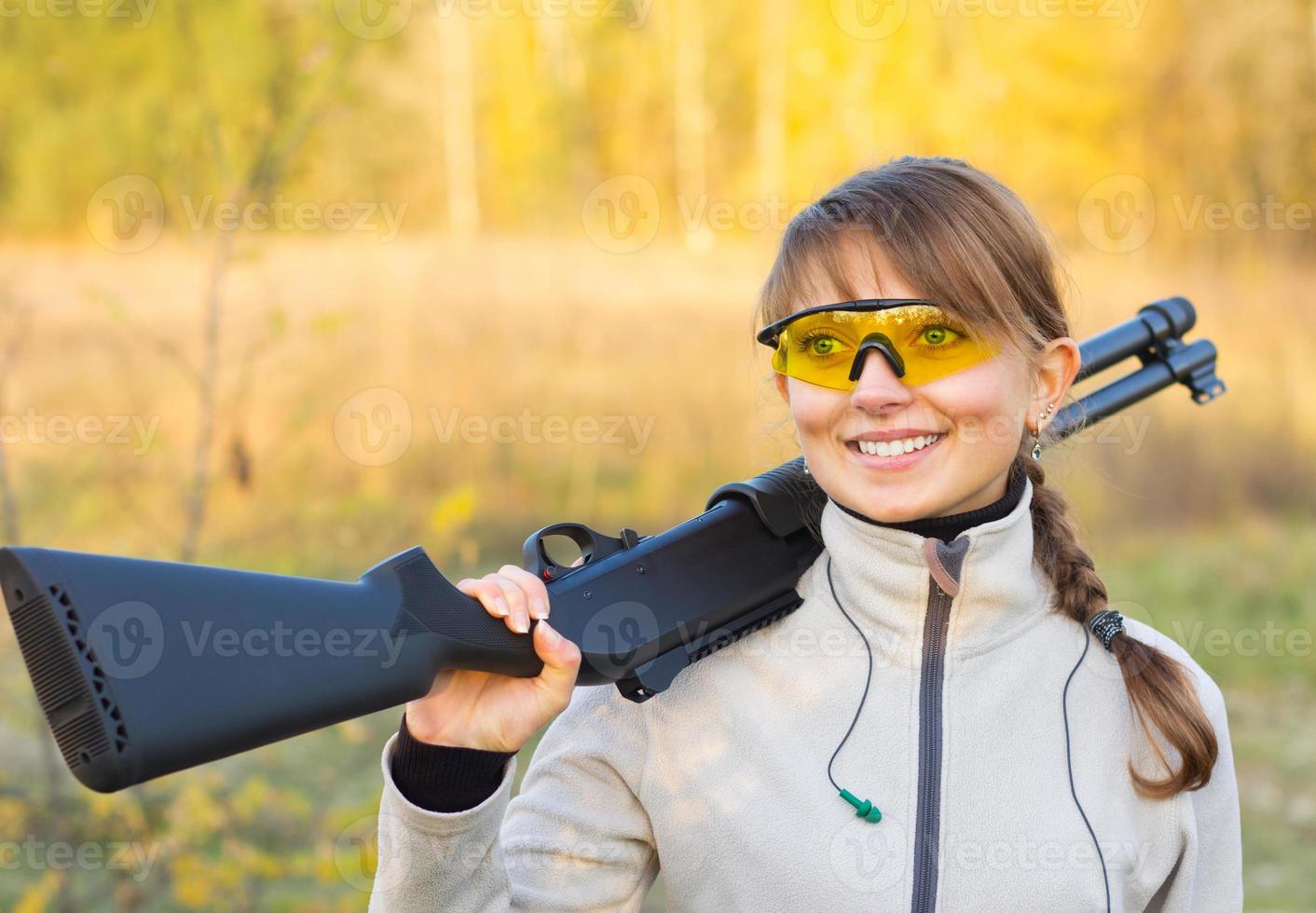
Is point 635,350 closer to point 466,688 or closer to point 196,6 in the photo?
point 196,6


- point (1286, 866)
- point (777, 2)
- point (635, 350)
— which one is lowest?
point (1286, 866)

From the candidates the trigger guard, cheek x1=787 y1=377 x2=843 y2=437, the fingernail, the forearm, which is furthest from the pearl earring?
the forearm

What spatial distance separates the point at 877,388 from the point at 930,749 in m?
0.52

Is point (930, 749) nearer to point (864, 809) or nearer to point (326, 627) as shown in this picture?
point (864, 809)

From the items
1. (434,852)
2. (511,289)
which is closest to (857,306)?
(434,852)

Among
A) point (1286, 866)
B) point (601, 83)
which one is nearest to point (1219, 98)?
point (601, 83)

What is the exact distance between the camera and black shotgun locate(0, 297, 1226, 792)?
1.27 meters

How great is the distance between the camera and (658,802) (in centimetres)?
185

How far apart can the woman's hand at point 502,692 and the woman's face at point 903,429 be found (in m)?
0.47

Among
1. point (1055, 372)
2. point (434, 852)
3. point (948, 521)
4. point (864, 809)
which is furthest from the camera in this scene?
point (1055, 372)

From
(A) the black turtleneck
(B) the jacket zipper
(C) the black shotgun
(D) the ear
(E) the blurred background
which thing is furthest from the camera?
(E) the blurred background

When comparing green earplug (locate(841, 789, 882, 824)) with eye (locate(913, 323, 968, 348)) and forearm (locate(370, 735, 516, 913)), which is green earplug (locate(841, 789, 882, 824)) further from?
eye (locate(913, 323, 968, 348))

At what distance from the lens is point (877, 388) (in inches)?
71.4

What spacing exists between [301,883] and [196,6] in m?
5.55
